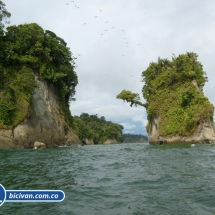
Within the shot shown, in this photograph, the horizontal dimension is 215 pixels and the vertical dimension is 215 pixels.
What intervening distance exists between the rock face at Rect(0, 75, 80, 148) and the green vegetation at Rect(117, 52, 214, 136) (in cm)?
1560

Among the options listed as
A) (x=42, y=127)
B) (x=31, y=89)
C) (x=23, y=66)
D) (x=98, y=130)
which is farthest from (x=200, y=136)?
(x=98, y=130)

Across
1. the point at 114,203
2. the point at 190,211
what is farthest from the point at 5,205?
the point at 190,211

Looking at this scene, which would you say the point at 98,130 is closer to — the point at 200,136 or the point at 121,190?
the point at 200,136

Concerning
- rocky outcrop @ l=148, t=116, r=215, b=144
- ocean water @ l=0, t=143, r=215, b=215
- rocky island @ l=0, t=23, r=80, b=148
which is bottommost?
ocean water @ l=0, t=143, r=215, b=215

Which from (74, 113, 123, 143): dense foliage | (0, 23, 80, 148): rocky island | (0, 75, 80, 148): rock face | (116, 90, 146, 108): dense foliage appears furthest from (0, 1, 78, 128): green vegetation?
(74, 113, 123, 143): dense foliage

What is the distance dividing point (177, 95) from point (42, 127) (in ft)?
76.6

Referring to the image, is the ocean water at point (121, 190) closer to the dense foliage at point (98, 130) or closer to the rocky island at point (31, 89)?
the rocky island at point (31, 89)

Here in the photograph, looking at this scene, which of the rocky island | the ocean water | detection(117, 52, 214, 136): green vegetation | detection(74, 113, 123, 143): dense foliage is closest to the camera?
the ocean water

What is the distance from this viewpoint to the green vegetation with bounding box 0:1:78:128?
30.3 m

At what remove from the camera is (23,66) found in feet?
110

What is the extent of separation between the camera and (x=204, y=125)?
3875 cm

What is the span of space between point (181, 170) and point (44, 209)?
6.15 m

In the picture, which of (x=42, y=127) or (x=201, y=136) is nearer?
(x=42, y=127)

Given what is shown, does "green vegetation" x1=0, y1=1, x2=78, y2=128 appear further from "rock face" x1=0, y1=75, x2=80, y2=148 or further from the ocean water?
the ocean water
